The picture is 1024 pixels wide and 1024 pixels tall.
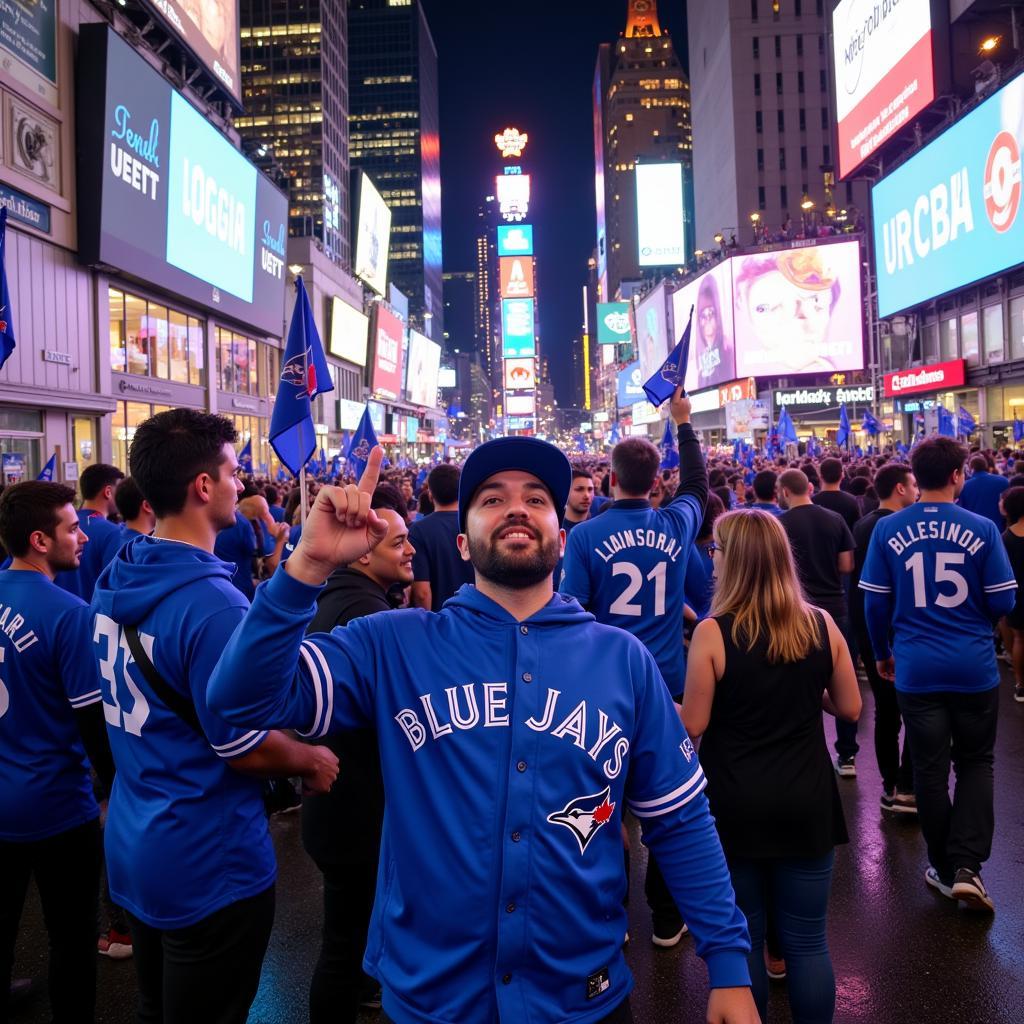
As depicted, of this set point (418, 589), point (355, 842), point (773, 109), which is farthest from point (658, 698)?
point (773, 109)

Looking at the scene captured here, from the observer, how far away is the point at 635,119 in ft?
476

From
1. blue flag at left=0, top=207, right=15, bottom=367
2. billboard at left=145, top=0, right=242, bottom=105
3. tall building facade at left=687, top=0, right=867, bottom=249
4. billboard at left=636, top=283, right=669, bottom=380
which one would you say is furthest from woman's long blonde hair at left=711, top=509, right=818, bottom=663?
tall building facade at left=687, top=0, right=867, bottom=249

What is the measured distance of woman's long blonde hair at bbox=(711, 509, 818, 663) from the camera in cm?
319

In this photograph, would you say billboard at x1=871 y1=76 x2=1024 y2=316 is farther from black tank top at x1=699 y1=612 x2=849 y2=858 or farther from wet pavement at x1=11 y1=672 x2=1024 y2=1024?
black tank top at x1=699 y1=612 x2=849 y2=858

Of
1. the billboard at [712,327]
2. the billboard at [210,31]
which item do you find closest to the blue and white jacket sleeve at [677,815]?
the billboard at [210,31]

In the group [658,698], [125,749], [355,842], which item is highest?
[658,698]

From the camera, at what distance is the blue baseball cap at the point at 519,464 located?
2182mm

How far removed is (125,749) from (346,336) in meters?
56.4

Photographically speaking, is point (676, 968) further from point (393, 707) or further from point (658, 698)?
point (393, 707)

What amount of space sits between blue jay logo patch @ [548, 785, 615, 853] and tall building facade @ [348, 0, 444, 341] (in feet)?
490

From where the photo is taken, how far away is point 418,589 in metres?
6.06

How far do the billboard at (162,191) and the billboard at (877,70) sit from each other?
2668cm

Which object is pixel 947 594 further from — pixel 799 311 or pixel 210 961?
pixel 799 311

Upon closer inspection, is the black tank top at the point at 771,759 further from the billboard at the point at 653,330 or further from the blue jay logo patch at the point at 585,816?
the billboard at the point at 653,330
